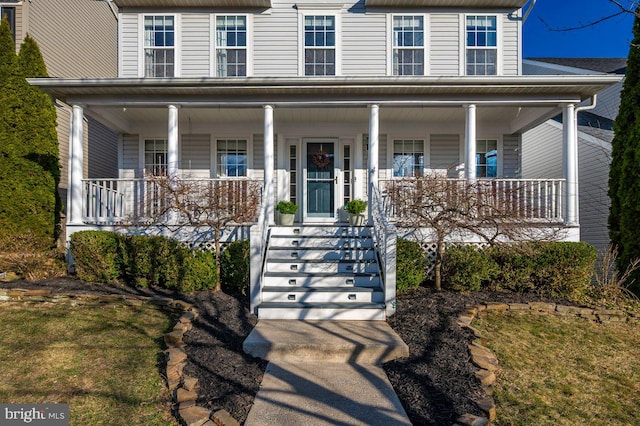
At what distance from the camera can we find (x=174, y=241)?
20.8 feet

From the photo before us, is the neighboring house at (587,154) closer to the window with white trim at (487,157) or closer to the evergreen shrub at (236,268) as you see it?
the window with white trim at (487,157)

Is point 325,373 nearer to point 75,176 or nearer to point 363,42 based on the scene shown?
point 75,176

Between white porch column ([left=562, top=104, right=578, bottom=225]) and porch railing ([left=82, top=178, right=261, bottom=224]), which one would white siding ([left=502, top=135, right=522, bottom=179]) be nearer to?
white porch column ([left=562, top=104, right=578, bottom=225])

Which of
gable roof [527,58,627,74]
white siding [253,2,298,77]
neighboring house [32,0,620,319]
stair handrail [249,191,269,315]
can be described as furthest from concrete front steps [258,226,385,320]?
gable roof [527,58,627,74]

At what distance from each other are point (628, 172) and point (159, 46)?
1015cm

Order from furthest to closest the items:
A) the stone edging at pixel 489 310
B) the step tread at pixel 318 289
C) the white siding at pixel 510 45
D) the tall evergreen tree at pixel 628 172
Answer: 1. the white siding at pixel 510 45
2. the tall evergreen tree at pixel 628 172
3. the step tread at pixel 318 289
4. the stone edging at pixel 489 310

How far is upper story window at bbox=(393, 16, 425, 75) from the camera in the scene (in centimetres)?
905

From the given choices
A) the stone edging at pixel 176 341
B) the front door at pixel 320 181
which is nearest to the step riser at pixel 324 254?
the stone edging at pixel 176 341

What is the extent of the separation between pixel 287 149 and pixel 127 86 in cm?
369

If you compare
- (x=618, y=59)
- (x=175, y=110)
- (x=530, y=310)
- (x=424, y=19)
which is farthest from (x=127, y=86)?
(x=618, y=59)

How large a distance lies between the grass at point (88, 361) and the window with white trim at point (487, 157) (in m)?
8.03

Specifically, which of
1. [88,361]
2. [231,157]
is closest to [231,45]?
[231,157]

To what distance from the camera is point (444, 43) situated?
9047 mm

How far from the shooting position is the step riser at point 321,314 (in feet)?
17.1
